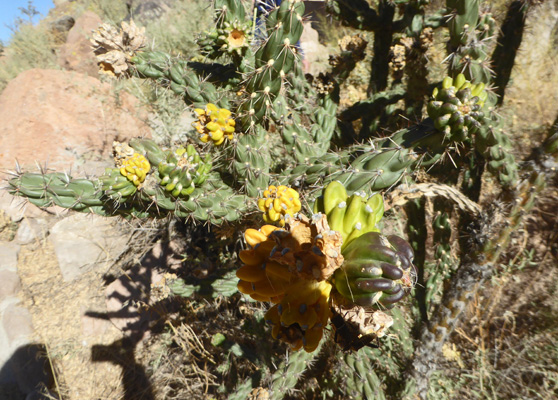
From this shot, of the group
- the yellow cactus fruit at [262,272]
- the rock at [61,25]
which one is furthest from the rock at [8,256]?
the rock at [61,25]

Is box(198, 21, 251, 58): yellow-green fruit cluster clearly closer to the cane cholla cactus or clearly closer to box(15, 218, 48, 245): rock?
the cane cholla cactus

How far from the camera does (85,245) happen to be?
4289 mm

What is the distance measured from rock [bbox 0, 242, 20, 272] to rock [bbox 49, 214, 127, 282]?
0.58 m

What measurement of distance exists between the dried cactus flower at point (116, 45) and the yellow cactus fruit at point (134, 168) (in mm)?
850

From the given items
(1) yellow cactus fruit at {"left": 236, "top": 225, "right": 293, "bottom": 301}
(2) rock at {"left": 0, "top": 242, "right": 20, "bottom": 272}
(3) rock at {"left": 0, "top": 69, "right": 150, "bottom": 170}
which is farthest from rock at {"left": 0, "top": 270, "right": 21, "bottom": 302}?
(1) yellow cactus fruit at {"left": 236, "top": 225, "right": 293, "bottom": 301}

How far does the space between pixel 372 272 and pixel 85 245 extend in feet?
15.0

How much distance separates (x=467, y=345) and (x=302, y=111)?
2.73 m

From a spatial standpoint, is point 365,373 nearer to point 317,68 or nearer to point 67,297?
point 67,297

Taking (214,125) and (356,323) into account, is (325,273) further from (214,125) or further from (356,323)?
(214,125)

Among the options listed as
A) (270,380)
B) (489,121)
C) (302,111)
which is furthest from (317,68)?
(270,380)

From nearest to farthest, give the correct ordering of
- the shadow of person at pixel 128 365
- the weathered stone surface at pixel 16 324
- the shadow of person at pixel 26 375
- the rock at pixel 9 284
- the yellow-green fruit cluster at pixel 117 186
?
the yellow-green fruit cluster at pixel 117 186, the shadow of person at pixel 128 365, the shadow of person at pixel 26 375, the weathered stone surface at pixel 16 324, the rock at pixel 9 284

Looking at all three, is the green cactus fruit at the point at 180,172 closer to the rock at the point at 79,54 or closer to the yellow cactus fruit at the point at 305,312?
the yellow cactus fruit at the point at 305,312

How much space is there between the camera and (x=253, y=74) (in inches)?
72.9

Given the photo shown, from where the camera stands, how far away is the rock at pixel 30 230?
473cm
